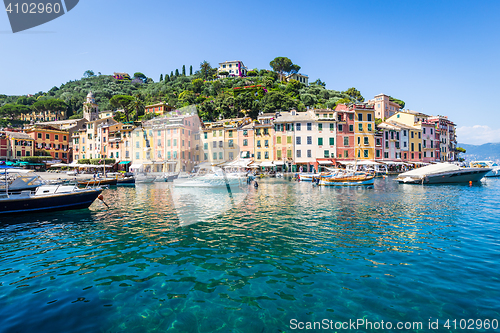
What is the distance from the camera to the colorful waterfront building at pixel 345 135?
62.5m

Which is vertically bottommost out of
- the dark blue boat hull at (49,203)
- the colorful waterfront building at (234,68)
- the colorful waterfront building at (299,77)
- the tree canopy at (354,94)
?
the dark blue boat hull at (49,203)

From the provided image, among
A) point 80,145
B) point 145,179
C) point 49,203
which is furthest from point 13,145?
point 49,203

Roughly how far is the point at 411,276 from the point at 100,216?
18.0 meters

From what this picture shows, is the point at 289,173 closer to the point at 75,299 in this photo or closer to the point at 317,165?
the point at 317,165

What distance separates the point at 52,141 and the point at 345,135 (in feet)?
275

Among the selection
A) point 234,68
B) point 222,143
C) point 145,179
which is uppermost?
point 234,68

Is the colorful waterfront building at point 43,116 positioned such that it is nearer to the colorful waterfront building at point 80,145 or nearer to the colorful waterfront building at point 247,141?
the colorful waterfront building at point 80,145

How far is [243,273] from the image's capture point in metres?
8.16

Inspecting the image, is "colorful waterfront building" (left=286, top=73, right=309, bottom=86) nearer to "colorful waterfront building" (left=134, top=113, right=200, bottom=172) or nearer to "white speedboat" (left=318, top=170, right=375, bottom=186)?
"colorful waterfront building" (left=134, top=113, right=200, bottom=172)

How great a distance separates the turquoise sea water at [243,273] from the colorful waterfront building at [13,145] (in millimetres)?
72929

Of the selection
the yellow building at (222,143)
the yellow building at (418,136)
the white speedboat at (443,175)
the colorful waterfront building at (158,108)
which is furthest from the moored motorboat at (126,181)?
the yellow building at (418,136)

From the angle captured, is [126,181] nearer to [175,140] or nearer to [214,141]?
[175,140]

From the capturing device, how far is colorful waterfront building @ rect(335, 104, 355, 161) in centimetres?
6250

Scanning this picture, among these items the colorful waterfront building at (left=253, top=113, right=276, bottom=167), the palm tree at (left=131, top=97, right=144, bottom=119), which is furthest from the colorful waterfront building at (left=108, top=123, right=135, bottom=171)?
the colorful waterfront building at (left=253, top=113, right=276, bottom=167)
